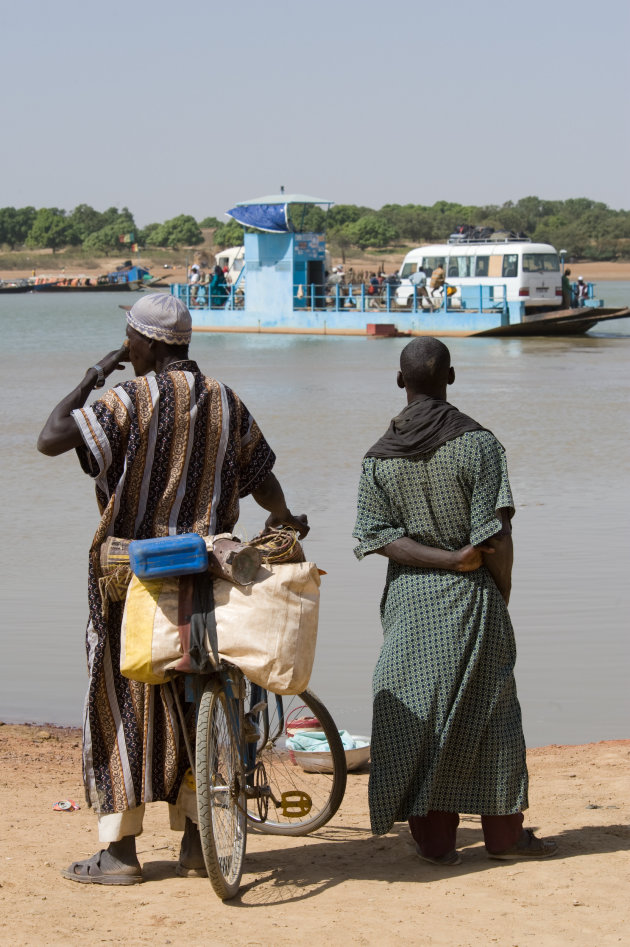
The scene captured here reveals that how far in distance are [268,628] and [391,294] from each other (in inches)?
1228

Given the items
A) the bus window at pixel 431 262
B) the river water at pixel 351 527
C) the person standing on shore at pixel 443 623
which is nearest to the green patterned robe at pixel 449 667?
the person standing on shore at pixel 443 623

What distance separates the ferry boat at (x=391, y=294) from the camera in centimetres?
3038

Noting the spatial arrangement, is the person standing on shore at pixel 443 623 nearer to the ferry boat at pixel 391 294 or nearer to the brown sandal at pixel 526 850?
the brown sandal at pixel 526 850

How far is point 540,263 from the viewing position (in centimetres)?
3047

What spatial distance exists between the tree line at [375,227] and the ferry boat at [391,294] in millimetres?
56046

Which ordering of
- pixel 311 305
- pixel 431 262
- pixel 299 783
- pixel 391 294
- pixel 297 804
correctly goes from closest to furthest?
pixel 297 804, pixel 299 783, pixel 431 262, pixel 391 294, pixel 311 305

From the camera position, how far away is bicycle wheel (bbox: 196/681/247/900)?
3.06 m

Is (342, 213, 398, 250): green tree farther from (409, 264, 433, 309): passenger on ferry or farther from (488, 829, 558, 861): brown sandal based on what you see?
(488, 829, 558, 861): brown sandal

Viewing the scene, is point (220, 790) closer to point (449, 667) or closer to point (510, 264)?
point (449, 667)

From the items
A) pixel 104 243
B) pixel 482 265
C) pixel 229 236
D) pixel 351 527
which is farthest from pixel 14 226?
pixel 351 527

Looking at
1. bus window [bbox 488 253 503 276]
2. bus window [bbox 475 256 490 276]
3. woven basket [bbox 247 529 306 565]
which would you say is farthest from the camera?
bus window [bbox 475 256 490 276]

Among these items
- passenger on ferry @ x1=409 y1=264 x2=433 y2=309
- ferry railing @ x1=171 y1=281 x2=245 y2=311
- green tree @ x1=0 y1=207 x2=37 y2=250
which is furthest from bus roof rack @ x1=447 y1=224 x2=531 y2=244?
green tree @ x1=0 y1=207 x2=37 y2=250

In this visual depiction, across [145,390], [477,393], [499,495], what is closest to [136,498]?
[145,390]

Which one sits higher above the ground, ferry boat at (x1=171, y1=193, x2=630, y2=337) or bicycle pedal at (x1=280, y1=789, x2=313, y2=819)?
ferry boat at (x1=171, y1=193, x2=630, y2=337)
